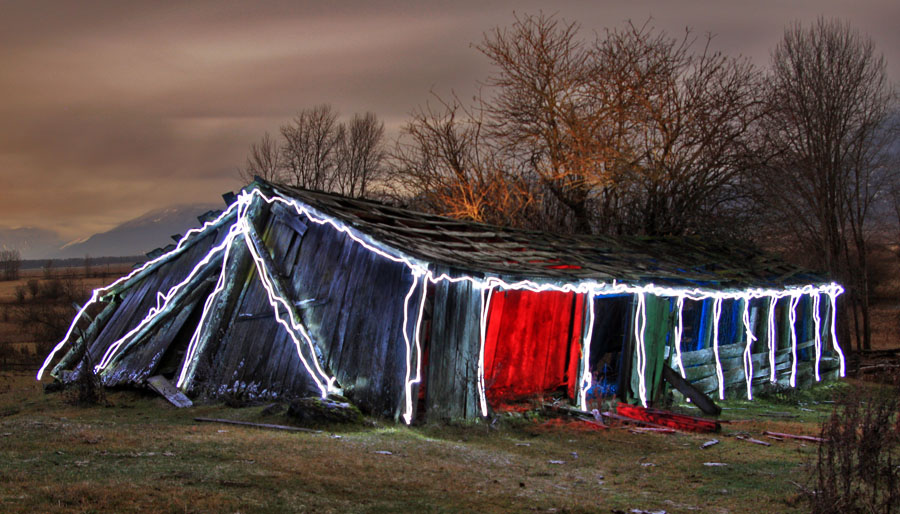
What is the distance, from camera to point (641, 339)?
1296 cm

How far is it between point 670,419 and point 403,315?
454 cm

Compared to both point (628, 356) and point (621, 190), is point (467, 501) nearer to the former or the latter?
point (628, 356)

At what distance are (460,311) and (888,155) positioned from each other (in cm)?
2910

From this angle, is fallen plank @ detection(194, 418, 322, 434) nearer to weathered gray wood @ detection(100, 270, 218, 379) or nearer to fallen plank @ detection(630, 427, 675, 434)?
weathered gray wood @ detection(100, 270, 218, 379)

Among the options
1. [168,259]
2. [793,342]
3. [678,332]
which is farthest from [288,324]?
[793,342]

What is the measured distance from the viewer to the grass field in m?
5.56

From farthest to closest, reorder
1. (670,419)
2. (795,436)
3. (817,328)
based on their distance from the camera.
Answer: (817,328)
(670,419)
(795,436)

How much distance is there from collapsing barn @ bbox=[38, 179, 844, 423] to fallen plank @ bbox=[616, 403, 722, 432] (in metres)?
0.77

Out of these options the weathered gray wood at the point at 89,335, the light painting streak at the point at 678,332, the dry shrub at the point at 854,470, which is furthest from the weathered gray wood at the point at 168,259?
the dry shrub at the point at 854,470

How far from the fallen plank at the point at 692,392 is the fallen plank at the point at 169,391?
837 centimetres

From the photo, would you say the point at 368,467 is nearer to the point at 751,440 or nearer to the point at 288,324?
the point at 288,324

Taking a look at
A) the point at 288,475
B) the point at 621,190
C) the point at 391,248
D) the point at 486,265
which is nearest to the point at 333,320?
the point at 391,248

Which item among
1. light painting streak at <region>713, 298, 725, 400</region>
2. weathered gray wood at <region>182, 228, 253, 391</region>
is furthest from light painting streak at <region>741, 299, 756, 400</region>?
weathered gray wood at <region>182, 228, 253, 391</region>

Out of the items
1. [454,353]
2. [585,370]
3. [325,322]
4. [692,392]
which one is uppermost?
[325,322]
